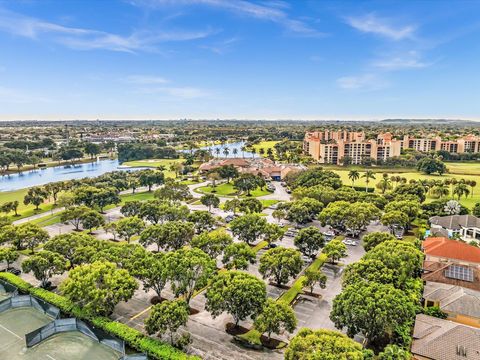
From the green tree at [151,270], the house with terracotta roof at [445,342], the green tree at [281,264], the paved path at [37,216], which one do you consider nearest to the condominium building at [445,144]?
the green tree at [281,264]

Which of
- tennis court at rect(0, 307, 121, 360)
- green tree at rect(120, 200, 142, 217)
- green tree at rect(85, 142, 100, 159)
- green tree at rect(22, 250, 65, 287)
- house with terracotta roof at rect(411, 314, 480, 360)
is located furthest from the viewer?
green tree at rect(85, 142, 100, 159)

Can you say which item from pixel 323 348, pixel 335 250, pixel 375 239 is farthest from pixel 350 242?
pixel 323 348

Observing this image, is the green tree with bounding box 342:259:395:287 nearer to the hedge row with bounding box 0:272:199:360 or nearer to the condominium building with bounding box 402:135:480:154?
the hedge row with bounding box 0:272:199:360

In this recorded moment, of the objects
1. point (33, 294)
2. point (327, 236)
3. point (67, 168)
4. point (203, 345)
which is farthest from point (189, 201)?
point (67, 168)

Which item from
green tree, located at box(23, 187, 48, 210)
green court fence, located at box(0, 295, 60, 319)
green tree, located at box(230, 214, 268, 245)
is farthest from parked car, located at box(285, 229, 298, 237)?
green tree, located at box(23, 187, 48, 210)

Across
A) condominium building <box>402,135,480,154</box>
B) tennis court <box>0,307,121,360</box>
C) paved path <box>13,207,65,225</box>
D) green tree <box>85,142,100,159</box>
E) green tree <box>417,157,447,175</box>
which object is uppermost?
condominium building <box>402,135,480,154</box>

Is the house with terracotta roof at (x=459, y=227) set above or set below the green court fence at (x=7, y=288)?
above

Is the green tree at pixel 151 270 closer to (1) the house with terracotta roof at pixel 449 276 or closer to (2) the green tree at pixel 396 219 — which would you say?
(1) the house with terracotta roof at pixel 449 276
